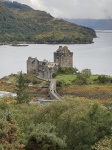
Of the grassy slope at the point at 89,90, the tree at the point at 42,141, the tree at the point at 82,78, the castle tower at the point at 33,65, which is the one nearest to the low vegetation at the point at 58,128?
the tree at the point at 42,141

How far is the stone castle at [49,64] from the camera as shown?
66956 millimetres

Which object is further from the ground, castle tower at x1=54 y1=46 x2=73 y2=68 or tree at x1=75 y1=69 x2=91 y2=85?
castle tower at x1=54 y1=46 x2=73 y2=68

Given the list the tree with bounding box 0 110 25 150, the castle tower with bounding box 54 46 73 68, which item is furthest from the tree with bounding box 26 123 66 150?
the castle tower with bounding box 54 46 73 68

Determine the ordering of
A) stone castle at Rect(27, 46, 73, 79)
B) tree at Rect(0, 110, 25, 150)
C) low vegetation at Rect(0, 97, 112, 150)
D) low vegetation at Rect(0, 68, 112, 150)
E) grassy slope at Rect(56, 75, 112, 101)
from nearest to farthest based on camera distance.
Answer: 1. tree at Rect(0, 110, 25, 150)
2. low vegetation at Rect(0, 68, 112, 150)
3. low vegetation at Rect(0, 97, 112, 150)
4. grassy slope at Rect(56, 75, 112, 101)
5. stone castle at Rect(27, 46, 73, 79)

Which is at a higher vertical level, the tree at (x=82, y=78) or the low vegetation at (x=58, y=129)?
the low vegetation at (x=58, y=129)

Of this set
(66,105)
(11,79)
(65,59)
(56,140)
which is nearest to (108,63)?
(65,59)

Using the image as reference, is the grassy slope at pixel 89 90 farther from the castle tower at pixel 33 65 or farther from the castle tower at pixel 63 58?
the castle tower at pixel 63 58

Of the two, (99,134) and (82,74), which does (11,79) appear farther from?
(99,134)

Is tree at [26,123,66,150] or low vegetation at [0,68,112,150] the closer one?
low vegetation at [0,68,112,150]

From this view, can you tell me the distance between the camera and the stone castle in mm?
66956

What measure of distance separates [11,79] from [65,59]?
10.3 metres

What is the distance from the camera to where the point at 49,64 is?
69188mm

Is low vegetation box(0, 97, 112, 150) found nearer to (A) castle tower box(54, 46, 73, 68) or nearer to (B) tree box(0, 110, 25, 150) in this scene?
(B) tree box(0, 110, 25, 150)

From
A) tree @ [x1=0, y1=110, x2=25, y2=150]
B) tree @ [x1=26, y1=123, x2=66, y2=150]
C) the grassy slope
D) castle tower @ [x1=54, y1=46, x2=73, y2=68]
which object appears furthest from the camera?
castle tower @ [x1=54, y1=46, x2=73, y2=68]
